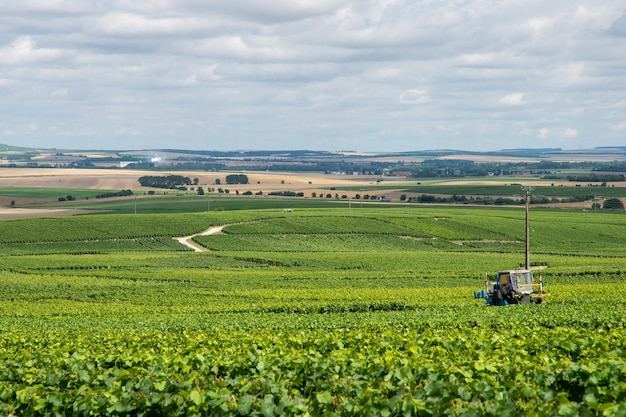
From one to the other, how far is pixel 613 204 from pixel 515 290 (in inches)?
4736

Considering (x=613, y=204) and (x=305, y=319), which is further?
(x=613, y=204)

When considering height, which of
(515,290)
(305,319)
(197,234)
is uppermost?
(305,319)

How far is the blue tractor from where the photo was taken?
154ft

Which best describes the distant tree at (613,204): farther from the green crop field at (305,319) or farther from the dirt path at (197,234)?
the dirt path at (197,234)

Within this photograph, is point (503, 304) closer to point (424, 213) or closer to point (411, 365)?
point (411, 365)

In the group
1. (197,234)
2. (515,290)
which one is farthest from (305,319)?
(197,234)

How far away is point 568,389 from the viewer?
1634cm

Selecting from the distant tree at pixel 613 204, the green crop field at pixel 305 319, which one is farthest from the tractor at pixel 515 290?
the distant tree at pixel 613 204

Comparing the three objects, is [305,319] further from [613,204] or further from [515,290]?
[613,204]

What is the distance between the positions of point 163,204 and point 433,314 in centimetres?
12933

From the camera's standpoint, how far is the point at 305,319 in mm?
38688

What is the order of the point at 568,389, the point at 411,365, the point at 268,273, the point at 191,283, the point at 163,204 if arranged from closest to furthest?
the point at 568,389 < the point at 411,365 < the point at 191,283 < the point at 268,273 < the point at 163,204

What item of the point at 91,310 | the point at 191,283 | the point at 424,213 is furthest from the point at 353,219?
the point at 91,310

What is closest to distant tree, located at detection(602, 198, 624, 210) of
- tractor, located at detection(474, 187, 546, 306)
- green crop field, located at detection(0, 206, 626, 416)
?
green crop field, located at detection(0, 206, 626, 416)
